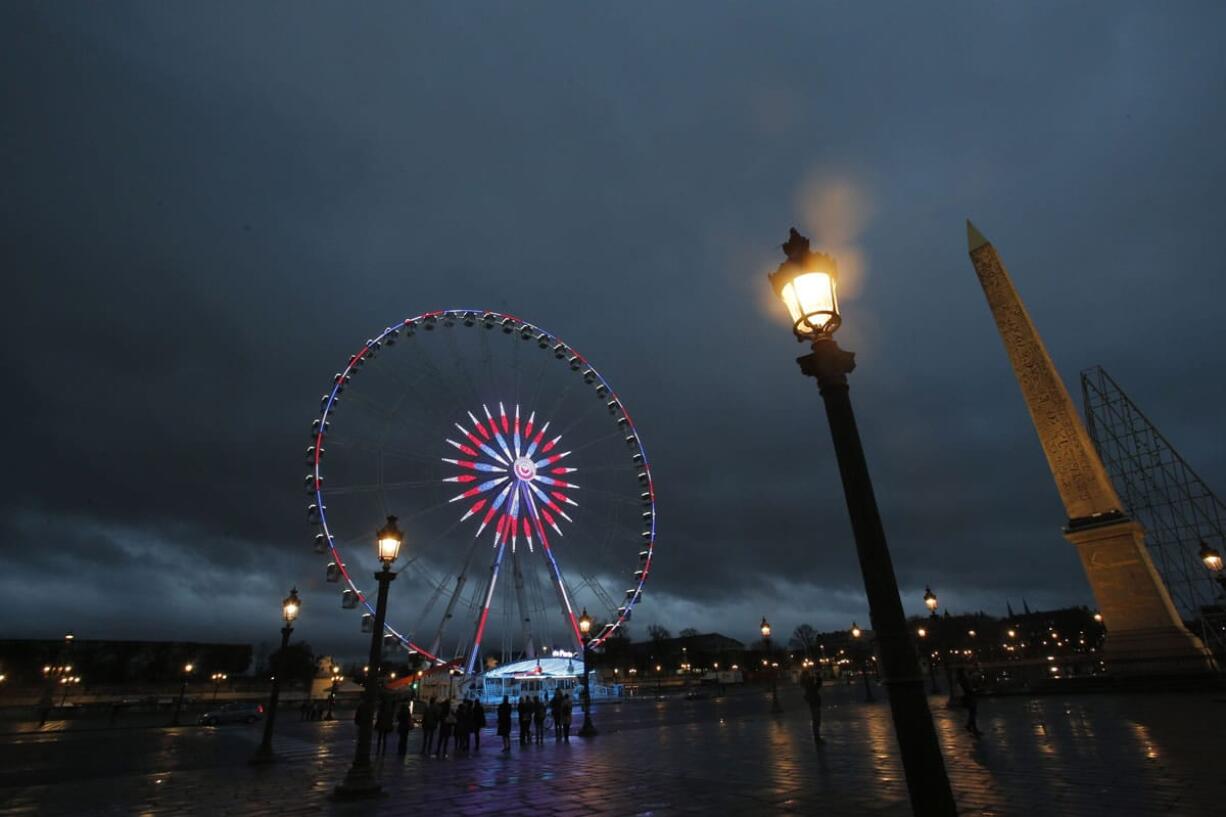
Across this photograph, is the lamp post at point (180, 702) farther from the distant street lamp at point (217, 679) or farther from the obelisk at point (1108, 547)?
the obelisk at point (1108, 547)

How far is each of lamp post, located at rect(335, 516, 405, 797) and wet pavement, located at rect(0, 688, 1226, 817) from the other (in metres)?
0.48

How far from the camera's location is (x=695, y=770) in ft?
39.8

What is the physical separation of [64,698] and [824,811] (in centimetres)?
8252

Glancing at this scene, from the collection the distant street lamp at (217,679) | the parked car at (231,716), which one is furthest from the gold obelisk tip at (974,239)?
the distant street lamp at (217,679)

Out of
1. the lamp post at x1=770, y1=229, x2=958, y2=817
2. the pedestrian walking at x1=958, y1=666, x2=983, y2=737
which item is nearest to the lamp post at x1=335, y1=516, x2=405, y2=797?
the lamp post at x1=770, y1=229, x2=958, y2=817

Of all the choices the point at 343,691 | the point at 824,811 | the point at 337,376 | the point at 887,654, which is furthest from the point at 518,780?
the point at 343,691

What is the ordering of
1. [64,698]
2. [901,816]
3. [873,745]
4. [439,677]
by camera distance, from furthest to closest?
[64,698] < [439,677] < [873,745] < [901,816]

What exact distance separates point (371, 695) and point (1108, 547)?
26.0m

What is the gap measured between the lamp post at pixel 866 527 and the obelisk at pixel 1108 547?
1024 inches

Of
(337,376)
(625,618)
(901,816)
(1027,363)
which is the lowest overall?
(901,816)

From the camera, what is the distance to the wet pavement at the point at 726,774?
27.3 feet

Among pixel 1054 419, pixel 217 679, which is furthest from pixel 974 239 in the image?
pixel 217 679

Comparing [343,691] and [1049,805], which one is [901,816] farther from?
[343,691]

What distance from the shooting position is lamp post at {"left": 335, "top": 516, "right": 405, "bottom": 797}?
11086 millimetres
